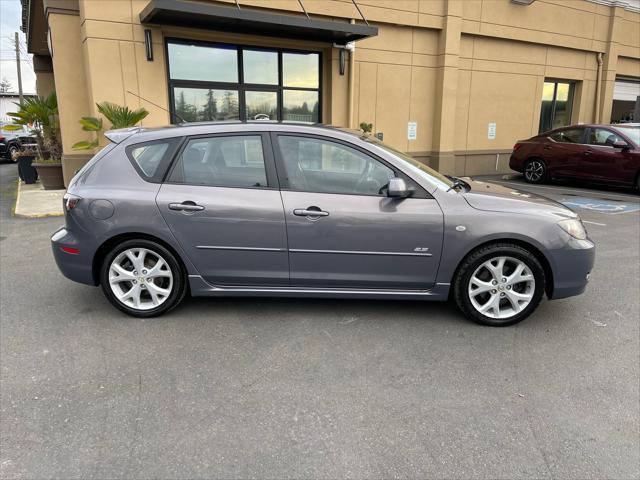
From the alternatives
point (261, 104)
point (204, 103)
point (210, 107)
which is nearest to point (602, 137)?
point (261, 104)

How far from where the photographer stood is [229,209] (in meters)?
3.89

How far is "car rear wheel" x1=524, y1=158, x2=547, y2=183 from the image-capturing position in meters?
12.6

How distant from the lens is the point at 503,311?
4035mm

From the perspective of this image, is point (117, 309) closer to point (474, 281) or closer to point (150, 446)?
point (150, 446)

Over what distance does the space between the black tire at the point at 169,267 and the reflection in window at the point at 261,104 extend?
7.85 metres

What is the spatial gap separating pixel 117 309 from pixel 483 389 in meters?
3.09

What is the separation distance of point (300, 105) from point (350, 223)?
8858 millimetres

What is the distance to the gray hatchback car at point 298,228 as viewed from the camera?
12.8ft

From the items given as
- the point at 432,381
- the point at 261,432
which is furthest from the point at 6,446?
the point at 432,381

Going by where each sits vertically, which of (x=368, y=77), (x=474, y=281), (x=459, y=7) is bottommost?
(x=474, y=281)

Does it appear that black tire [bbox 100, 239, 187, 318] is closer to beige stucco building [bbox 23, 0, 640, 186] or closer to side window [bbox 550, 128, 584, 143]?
beige stucco building [bbox 23, 0, 640, 186]

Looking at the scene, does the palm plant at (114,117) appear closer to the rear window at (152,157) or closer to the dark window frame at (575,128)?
the rear window at (152,157)

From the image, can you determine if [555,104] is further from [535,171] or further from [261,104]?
[261,104]

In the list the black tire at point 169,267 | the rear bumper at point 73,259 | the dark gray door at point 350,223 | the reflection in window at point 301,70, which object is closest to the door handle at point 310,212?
the dark gray door at point 350,223
